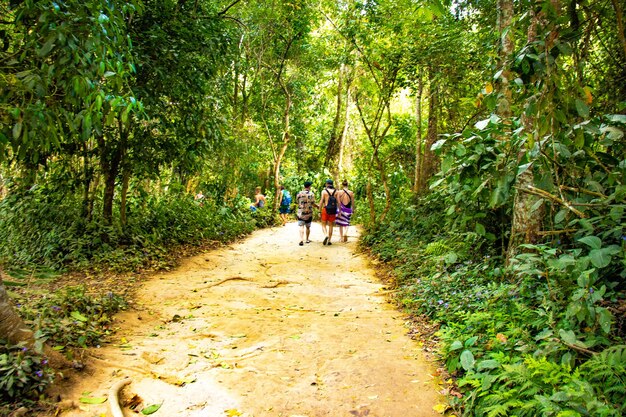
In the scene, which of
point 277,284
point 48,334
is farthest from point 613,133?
point 277,284

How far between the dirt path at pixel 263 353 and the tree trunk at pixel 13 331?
32cm

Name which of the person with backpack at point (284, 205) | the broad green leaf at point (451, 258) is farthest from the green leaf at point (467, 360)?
the person with backpack at point (284, 205)

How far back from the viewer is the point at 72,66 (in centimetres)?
367

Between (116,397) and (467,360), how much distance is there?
276 centimetres

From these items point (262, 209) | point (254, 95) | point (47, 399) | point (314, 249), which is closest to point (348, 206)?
point (314, 249)

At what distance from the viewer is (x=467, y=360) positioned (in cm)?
324

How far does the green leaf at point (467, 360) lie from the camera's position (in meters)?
3.18

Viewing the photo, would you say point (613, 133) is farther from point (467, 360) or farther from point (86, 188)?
point (86, 188)

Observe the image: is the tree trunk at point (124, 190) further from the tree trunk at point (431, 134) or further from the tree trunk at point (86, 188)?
the tree trunk at point (431, 134)

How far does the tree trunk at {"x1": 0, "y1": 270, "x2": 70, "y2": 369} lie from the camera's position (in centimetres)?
311

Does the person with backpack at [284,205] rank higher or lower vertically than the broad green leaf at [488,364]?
higher

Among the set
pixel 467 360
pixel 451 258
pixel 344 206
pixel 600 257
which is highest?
pixel 600 257

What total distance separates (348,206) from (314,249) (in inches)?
64.8

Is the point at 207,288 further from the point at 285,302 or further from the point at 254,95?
the point at 254,95
